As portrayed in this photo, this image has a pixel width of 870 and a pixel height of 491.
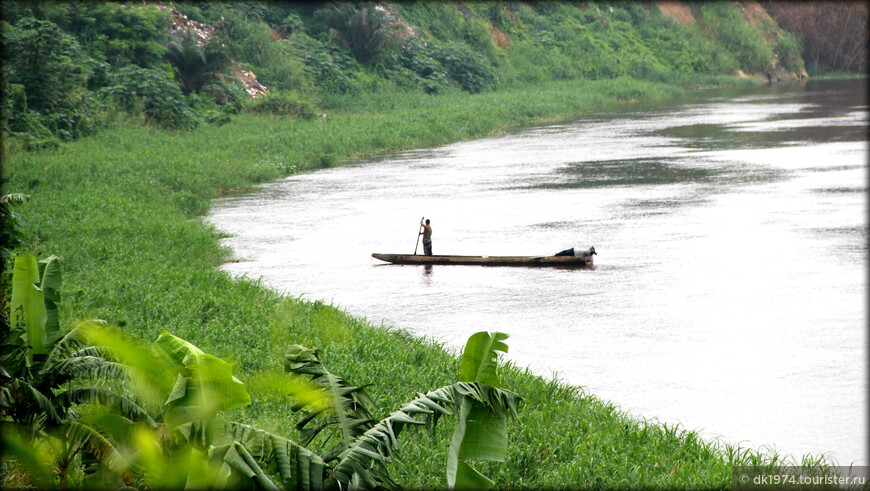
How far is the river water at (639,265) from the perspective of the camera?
31.2 feet

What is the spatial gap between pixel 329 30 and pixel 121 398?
40380 millimetres

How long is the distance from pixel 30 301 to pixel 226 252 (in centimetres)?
969

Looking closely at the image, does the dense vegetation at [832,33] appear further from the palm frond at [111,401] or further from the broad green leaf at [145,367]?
the broad green leaf at [145,367]

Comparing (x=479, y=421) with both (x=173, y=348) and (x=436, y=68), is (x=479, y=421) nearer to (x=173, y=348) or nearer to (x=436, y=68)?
(x=173, y=348)

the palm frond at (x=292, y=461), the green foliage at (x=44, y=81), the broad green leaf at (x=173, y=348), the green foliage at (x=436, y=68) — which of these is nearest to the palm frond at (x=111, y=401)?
the broad green leaf at (x=173, y=348)

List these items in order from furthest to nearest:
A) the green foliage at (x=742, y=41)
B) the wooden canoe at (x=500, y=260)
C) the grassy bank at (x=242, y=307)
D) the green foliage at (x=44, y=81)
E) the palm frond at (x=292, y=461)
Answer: the green foliage at (x=742, y=41)
the green foliage at (x=44, y=81)
the wooden canoe at (x=500, y=260)
the grassy bank at (x=242, y=307)
the palm frond at (x=292, y=461)

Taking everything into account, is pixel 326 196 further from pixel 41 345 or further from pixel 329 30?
pixel 329 30

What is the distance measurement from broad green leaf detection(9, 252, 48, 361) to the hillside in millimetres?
16669

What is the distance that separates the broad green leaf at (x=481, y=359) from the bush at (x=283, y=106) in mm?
28448

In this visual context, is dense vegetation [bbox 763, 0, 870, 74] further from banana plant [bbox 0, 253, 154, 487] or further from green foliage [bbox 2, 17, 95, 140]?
banana plant [bbox 0, 253, 154, 487]

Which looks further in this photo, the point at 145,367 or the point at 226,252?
the point at 226,252

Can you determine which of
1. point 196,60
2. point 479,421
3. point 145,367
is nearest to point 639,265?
point 479,421

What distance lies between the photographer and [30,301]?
6.50m


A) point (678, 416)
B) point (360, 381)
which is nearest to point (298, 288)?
point (360, 381)
